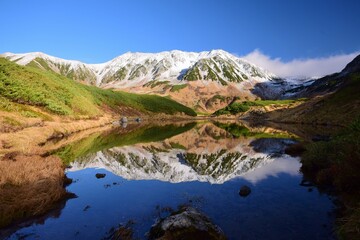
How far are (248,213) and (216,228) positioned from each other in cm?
446

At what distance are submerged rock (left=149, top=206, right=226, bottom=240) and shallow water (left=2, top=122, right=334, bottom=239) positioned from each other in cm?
117

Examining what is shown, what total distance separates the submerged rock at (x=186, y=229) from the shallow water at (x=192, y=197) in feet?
3.84

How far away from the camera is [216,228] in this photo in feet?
44.7

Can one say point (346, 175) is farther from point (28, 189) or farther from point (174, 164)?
point (28, 189)

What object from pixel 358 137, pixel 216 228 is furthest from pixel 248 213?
pixel 358 137

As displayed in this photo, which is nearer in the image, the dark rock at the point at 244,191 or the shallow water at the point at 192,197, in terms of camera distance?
the shallow water at the point at 192,197

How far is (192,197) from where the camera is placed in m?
20.9

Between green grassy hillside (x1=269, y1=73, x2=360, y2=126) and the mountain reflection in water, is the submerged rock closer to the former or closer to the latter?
the mountain reflection in water

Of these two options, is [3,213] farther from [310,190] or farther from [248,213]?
[310,190]

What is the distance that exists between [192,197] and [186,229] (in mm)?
8244

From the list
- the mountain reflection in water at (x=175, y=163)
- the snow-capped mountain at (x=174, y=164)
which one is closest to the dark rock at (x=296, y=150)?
the mountain reflection in water at (x=175, y=163)

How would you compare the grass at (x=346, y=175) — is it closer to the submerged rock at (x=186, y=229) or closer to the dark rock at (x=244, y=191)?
the submerged rock at (x=186, y=229)

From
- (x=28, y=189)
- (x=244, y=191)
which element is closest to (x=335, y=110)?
(x=244, y=191)

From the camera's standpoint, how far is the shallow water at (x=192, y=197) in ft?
49.1
